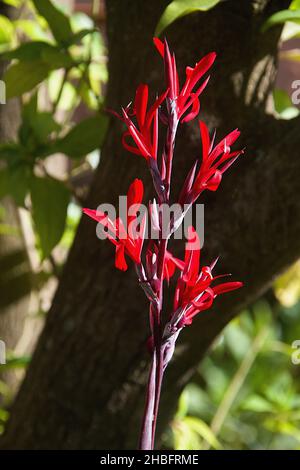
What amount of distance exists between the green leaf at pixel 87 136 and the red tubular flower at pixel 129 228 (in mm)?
347

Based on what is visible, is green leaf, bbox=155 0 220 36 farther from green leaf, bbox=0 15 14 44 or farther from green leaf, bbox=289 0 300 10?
green leaf, bbox=0 15 14 44

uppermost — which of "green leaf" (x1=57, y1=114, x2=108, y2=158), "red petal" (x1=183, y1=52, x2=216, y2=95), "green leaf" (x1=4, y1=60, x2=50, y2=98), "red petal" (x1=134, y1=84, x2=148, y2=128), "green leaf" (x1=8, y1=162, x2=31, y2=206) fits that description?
"red petal" (x1=183, y1=52, x2=216, y2=95)

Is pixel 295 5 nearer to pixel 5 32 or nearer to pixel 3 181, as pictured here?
pixel 3 181

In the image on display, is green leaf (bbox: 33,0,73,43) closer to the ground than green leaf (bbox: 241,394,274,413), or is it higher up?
higher up

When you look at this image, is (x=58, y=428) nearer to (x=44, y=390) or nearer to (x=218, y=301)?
(x=44, y=390)

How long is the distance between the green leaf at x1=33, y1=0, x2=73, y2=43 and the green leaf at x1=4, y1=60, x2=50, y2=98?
0.08 ft

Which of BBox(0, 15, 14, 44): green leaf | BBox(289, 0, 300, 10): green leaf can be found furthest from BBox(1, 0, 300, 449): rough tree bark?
BBox(0, 15, 14, 44): green leaf

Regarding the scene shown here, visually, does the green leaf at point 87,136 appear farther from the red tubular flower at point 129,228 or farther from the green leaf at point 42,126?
the red tubular flower at point 129,228

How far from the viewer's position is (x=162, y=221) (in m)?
0.15

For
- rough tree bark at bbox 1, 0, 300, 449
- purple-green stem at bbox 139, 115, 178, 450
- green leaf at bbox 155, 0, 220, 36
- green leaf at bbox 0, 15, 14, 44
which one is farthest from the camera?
green leaf at bbox 0, 15, 14, 44

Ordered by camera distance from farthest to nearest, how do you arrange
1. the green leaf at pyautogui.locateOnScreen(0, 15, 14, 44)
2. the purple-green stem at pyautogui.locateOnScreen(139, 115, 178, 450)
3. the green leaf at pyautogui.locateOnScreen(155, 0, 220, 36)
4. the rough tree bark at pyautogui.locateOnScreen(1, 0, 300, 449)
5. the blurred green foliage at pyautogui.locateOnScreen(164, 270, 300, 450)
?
the blurred green foliage at pyautogui.locateOnScreen(164, 270, 300, 450) → the green leaf at pyautogui.locateOnScreen(0, 15, 14, 44) → the rough tree bark at pyautogui.locateOnScreen(1, 0, 300, 449) → the green leaf at pyautogui.locateOnScreen(155, 0, 220, 36) → the purple-green stem at pyautogui.locateOnScreen(139, 115, 178, 450)

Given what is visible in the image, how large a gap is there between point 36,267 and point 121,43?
309mm

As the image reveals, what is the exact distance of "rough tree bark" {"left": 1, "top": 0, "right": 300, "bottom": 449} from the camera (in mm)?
401

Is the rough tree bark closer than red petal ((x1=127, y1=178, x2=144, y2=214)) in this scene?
No
